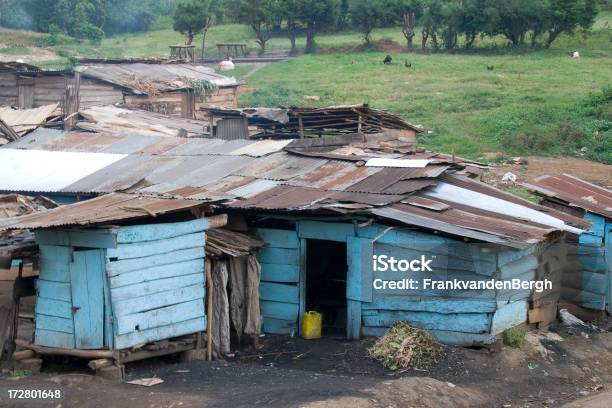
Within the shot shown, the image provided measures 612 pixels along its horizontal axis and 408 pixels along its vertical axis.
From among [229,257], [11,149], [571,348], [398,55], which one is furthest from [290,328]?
[398,55]

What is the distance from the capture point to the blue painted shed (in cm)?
1078

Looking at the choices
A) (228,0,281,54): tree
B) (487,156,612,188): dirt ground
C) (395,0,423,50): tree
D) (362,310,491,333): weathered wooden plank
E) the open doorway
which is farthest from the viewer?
(228,0,281,54): tree

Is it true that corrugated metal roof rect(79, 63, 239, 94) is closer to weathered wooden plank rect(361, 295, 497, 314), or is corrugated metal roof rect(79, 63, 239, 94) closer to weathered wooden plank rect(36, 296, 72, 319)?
weathered wooden plank rect(36, 296, 72, 319)

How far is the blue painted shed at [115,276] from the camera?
1078cm

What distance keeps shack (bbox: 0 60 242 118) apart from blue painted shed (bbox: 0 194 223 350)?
12910 millimetres

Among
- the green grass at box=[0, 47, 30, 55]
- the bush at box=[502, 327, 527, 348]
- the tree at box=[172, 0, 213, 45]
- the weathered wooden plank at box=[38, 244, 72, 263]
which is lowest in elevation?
the bush at box=[502, 327, 527, 348]

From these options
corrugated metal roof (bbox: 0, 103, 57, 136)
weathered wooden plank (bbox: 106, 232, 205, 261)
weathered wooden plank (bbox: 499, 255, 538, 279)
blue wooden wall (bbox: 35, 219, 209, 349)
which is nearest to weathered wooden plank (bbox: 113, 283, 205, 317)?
blue wooden wall (bbox: 35, 219, 209, 349)

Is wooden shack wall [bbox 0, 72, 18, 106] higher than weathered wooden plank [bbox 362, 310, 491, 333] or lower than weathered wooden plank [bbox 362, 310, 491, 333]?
higher

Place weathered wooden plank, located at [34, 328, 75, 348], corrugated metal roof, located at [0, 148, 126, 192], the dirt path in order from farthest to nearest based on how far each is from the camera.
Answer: corrugated metal roof, located at [0, 148, 126, 192], weathered wooden plank, located at [34, 328, 75, 348], the dirt path

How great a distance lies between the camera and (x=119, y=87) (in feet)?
86.9

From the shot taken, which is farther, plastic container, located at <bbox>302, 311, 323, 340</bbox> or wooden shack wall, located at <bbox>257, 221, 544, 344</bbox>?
plastic container, located at <bbox>302, 311, 323, 340</bbox>

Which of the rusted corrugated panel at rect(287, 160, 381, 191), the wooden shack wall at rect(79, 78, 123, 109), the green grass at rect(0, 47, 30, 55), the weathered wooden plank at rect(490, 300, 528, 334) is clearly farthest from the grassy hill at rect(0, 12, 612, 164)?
the weathered wooden plank at rect(490, 300, 528, 334)

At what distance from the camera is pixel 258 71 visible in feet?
136

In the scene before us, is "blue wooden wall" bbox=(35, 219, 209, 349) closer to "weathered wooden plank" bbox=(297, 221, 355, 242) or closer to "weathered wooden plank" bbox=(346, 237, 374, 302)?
"weathered wooden plank" bbox=(297, 221, 355, 242)
